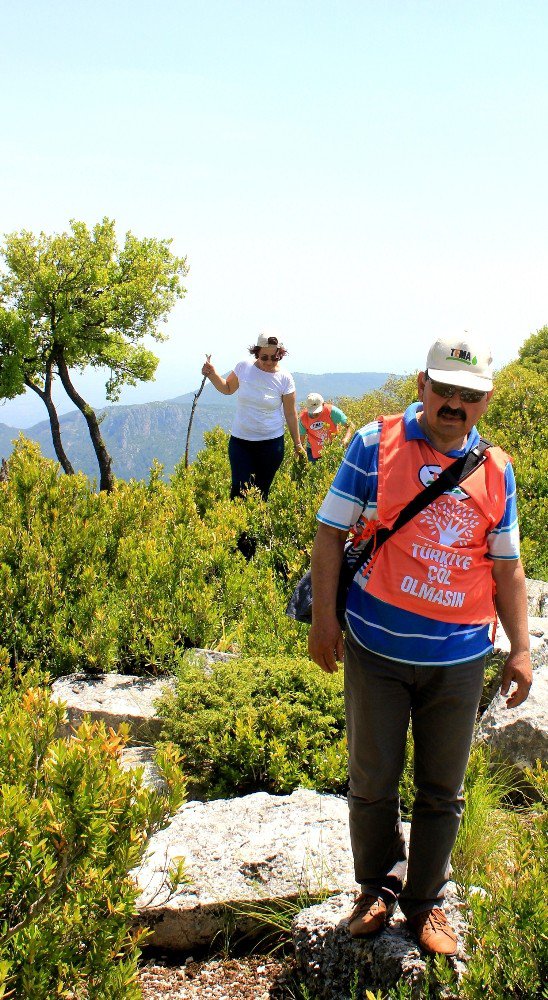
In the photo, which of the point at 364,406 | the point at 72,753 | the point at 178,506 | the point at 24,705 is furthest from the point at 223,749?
the point at 364,406

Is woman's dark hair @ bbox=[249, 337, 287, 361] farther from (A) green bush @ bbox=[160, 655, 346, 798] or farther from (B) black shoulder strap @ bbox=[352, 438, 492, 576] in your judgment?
(B) black shoulder strap @ bbox=[352, 438, 492, 576]

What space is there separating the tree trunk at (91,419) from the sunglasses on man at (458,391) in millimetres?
28923

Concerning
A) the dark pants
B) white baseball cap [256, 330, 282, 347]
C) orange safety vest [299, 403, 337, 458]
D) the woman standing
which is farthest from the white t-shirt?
orange safety vest [299, 403, 337, 458]

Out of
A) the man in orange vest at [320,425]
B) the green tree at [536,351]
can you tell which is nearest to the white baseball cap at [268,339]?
the man in orange vest at [320,425]

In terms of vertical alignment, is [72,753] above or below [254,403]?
below

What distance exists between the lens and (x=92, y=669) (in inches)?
196

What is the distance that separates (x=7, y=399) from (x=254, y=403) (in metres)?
29.5

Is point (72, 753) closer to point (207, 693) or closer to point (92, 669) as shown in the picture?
point (207, 693)

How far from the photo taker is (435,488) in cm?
235

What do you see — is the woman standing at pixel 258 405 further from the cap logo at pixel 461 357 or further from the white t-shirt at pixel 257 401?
the cap logo at pixel 461 357

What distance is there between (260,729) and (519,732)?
1.26 m

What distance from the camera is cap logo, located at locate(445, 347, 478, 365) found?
232 cm

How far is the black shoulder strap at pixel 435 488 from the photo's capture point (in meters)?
2.35

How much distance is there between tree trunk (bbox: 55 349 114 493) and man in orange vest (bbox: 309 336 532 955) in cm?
2875
